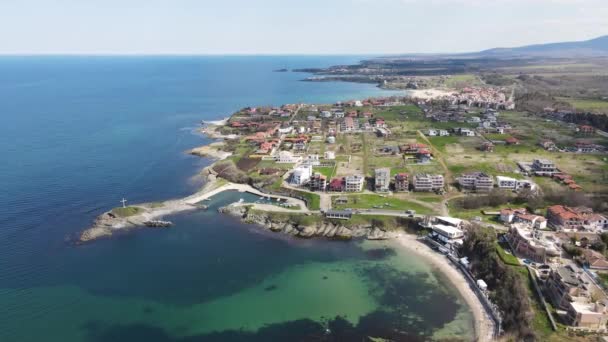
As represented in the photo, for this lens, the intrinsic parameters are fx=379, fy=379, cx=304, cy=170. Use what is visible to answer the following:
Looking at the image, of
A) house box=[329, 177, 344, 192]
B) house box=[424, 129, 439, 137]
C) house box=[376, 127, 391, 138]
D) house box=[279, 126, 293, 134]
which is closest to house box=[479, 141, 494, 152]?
house box=[424, 129, 439, 137]

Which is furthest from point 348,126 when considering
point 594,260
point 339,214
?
point 594,260

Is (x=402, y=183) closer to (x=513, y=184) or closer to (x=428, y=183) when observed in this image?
(x=428, y=183)

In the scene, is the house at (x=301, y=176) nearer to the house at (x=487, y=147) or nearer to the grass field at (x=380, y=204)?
the grass field at (x=380, y=204)

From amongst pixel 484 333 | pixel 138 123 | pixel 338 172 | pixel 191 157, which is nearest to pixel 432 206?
pixel 338 172

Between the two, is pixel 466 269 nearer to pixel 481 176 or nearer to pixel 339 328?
pixel 339 328

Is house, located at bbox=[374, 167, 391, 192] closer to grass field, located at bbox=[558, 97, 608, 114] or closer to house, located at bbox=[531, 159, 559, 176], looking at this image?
house, located at bbox=[531, 159, 559, 176]

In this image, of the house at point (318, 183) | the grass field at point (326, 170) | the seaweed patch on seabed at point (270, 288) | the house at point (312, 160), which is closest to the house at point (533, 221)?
the house at point (318, 183)

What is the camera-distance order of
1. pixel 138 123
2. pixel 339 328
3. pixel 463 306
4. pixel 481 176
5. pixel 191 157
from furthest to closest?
pixel 138 123 → pixel 191 157 → pixel 481 176 → pixel 463 306 → pixel 339 328
